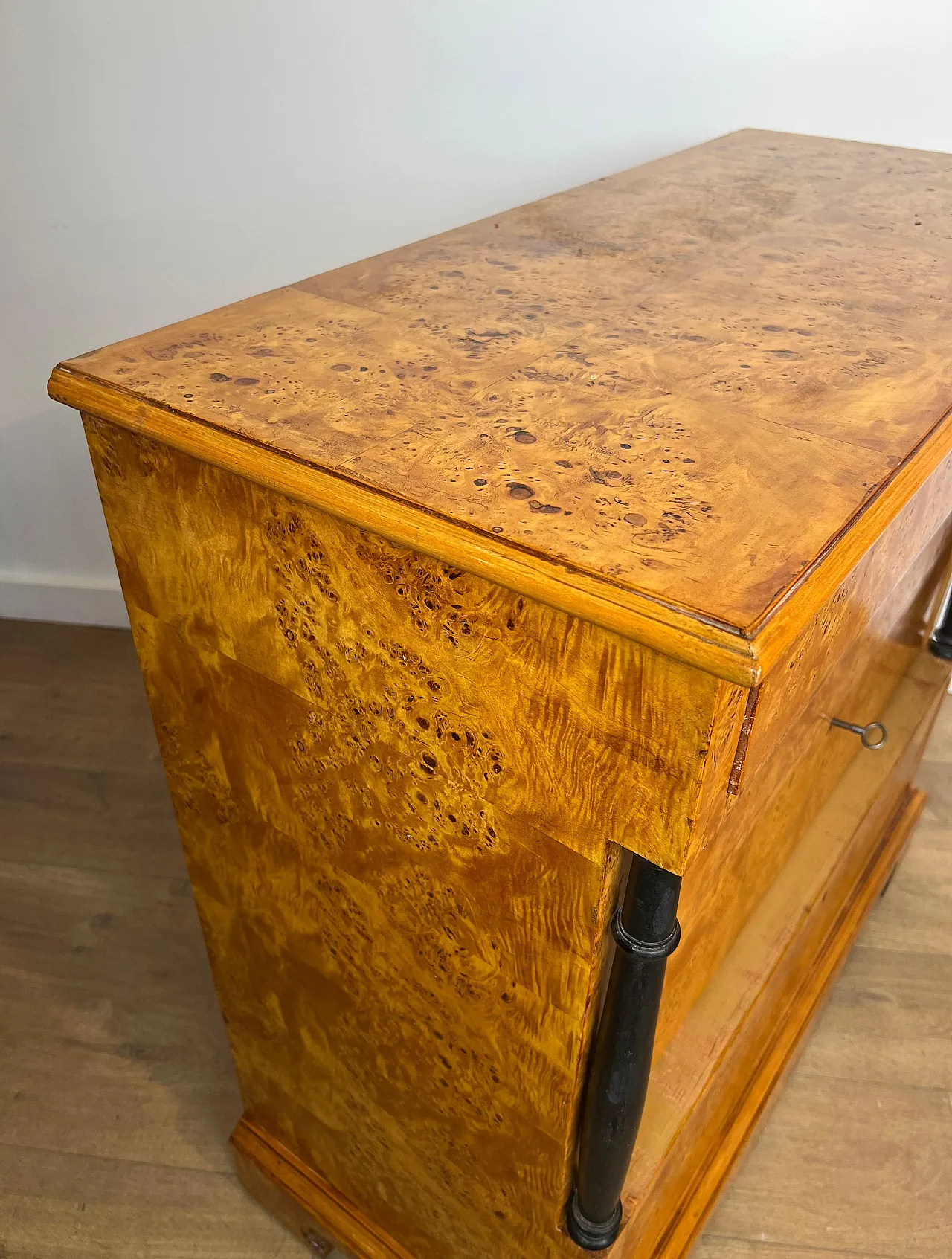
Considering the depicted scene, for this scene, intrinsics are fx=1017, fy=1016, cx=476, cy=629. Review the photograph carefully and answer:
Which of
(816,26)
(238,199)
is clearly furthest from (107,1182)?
(816,26)

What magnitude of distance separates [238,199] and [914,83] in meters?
0.98

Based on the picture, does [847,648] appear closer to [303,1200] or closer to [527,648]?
[527,648]

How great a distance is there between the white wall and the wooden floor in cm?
87

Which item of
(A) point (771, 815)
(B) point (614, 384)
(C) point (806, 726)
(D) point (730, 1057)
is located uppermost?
(B) point (614, 384)

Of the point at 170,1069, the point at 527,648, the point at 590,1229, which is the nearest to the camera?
the point at 527,648

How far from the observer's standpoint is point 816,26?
1.34 meters

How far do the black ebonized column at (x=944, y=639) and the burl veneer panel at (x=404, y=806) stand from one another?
0.95 metres

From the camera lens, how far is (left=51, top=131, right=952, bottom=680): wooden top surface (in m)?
0.50

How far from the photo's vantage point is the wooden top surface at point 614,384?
50 centimetres

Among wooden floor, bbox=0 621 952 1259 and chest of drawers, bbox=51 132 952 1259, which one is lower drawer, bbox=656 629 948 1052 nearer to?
chest of drawers, bbox=51 132 952 1259

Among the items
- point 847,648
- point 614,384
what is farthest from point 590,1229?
point 614,384

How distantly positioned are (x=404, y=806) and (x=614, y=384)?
0.31 m

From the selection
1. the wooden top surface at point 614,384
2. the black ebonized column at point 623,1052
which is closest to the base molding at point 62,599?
the wooden top surface at point 614,384

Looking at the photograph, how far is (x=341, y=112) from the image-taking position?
4.82ft
